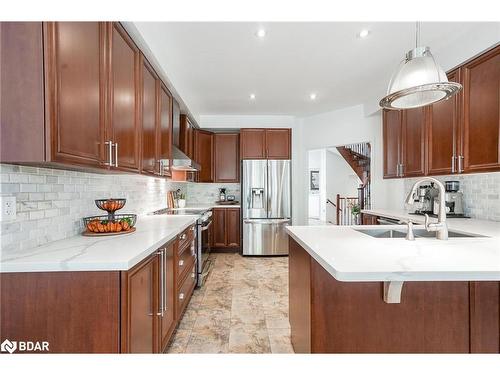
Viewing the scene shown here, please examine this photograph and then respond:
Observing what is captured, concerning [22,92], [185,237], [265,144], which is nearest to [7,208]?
[22,92]

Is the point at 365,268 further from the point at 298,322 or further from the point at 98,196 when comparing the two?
the point at 98,196

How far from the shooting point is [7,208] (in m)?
1.24

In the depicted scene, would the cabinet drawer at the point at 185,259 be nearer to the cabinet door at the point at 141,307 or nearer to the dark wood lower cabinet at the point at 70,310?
the cabinet door at the point at 141,307

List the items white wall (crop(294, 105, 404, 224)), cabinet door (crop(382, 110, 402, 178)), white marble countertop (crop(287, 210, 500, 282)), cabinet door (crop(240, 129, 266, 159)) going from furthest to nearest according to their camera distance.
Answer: cabinet door (crop(240, 129, 266, 159)) < white wall (crop(294, 105, 404, 224)) < cabinet door (crop(382, 110, 402, 178)) < white marble countertop (crop(287, 210, 500, 282))

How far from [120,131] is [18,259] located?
93 cm

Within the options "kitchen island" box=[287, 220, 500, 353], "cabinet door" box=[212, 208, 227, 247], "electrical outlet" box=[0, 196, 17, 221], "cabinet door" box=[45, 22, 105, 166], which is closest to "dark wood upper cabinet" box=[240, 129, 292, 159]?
"cabinet door" box=[212, 208, 227, 247]

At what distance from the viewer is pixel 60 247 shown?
139 cm

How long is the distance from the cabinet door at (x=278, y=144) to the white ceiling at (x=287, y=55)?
0.89 meters

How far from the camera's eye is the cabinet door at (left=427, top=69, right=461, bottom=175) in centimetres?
249

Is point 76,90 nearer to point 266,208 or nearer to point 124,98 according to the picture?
point 124,98

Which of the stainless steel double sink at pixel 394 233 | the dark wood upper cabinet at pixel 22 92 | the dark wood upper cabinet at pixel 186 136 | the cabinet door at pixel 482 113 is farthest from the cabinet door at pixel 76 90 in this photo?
the cabinet door at pixel 482 113

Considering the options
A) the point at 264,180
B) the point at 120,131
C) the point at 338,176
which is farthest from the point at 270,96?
A: the point at 338,176

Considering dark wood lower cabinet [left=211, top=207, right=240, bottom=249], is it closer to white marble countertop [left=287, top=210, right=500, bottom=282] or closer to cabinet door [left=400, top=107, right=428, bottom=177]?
cabinet door [left=400, top=107, right=428, bottom=177]

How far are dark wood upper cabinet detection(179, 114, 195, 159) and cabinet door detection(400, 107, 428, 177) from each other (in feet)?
9.66
